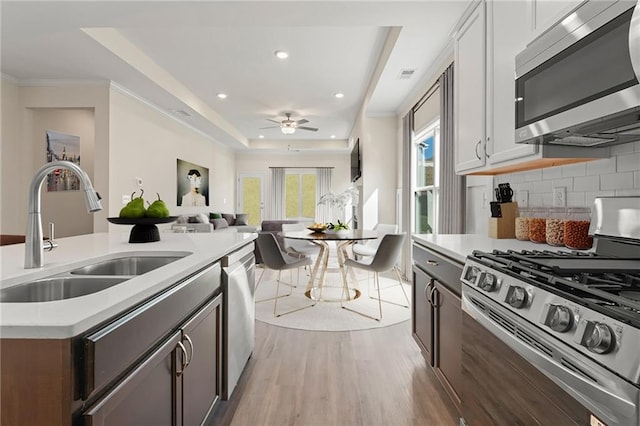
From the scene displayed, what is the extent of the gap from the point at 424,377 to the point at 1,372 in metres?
2.18

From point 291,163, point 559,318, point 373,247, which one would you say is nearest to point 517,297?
point 559,318

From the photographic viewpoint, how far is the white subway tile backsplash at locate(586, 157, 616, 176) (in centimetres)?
155

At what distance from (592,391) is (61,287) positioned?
5.01ft

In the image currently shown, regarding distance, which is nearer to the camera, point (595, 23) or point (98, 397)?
point (98, 397)

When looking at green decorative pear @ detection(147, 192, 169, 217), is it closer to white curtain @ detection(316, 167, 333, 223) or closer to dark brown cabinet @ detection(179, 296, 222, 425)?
dark brown cabinet @ detection(179, 296, 222, 425)

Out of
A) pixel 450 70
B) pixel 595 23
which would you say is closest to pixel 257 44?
pixel 450 70

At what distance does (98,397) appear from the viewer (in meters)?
0.77

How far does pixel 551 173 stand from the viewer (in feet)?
6.41

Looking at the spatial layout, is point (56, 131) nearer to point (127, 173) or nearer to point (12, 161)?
point (12, 161)

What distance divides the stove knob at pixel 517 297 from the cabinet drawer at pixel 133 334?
106 centimetres

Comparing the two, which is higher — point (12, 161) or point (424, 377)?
point (12, 161)

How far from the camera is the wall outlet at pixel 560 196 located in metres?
1.84

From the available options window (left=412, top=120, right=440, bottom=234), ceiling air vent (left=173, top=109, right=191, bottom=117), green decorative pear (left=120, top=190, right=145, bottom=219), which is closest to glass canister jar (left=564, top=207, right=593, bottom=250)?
green decorative pear (left=120, top=190, right=145, bottom=219)

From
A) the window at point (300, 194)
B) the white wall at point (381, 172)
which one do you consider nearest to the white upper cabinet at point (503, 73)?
the white wall at point (381, 172)
